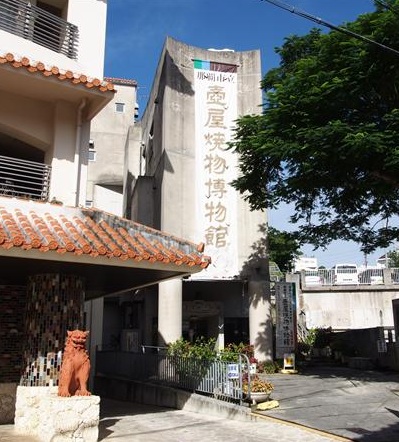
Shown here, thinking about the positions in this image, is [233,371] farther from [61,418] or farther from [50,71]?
[50,71]

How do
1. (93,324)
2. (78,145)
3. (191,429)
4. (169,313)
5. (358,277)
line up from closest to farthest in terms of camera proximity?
(191,429) < (78,145) < (93,324) < (169,313) < (358,277)

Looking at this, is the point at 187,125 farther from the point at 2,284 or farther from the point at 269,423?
the point at 269,423

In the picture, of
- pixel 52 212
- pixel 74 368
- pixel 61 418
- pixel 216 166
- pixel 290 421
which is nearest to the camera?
pixel 61 418

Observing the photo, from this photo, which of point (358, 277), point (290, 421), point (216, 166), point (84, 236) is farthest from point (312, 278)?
point (84, 236)

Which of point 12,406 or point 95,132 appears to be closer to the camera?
point 12,406

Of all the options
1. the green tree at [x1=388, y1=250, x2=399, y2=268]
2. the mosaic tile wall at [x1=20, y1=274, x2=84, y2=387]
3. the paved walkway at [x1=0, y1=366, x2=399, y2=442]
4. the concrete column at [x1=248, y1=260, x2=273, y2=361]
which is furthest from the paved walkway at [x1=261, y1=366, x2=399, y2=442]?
the green tree at [x1=388, y1=250, x2=399, y2=268]

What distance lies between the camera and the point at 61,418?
869 cm

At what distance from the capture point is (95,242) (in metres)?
9.26

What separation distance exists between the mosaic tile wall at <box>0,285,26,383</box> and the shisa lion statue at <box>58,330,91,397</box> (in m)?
2.34

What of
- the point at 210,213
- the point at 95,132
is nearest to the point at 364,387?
the point at 210,213

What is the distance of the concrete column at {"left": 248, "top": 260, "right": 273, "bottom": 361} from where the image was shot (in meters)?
20.6

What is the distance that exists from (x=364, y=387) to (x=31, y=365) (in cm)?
998

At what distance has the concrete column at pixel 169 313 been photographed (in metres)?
19.7

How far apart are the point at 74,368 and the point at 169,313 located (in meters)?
10.9
